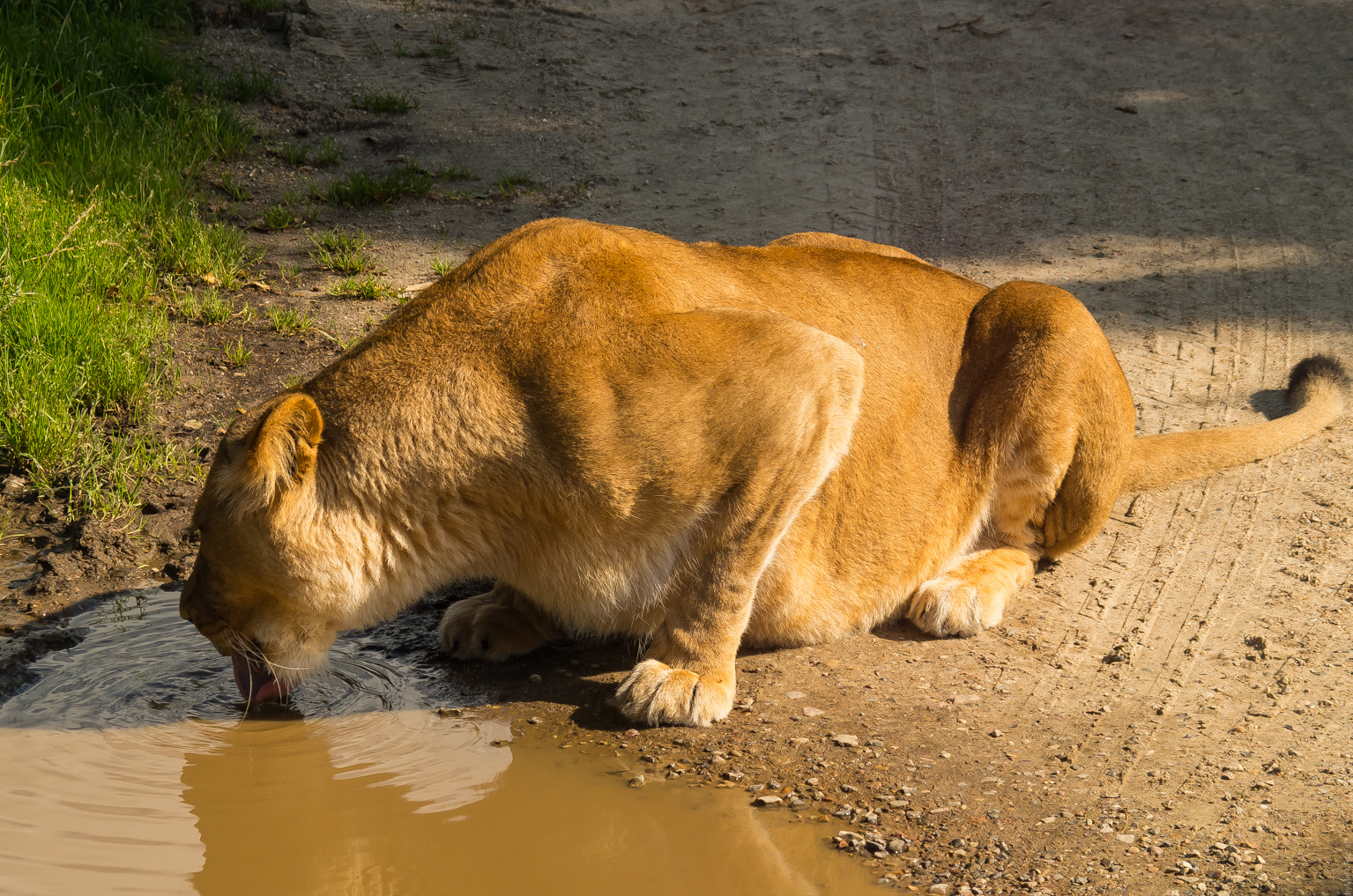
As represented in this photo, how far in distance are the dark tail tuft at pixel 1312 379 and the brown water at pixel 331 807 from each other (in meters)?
3.82

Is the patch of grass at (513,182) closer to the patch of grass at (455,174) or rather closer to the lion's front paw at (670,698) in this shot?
the patch of grass at (455,174)

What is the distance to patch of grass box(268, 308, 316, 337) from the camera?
6.23 metres

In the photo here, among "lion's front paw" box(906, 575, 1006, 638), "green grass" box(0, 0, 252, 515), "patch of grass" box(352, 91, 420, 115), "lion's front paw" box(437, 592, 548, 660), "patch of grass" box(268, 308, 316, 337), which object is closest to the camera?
"lion's front paw" box(437, 592, 548, 660)

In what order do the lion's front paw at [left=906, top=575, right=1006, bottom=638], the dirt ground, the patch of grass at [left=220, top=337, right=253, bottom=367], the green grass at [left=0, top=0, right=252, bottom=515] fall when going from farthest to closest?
the patch of grass at [left=220, top=337, right=253, bottom=367]
the green grass at [left=0, top=0, right=252, bottom=515]
the lion's front paw at [left=906, top=575, right=1006, bottom=638]
the dirt ground

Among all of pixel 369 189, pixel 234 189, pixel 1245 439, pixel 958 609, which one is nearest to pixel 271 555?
pixel 958 609

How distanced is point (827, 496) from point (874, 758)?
3.29ft

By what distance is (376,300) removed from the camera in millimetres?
6586

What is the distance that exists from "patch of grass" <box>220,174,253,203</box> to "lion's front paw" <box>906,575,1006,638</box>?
5.27 m

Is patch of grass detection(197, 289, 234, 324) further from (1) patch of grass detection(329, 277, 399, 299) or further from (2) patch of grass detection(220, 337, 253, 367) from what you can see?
(1) patch of grass detection(329, 277, 399, 299)

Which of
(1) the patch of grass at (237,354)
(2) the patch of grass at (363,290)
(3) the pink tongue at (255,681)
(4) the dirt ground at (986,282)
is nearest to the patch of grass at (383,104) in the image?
(4) the dirt ground at (986,282)

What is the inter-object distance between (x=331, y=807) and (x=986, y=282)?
511 cm

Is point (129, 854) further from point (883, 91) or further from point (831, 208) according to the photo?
point (883, 91)

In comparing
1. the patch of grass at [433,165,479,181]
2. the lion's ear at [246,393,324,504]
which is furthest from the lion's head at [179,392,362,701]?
the patch of grass at [433,165,479,181]

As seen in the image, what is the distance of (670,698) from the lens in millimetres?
3752
